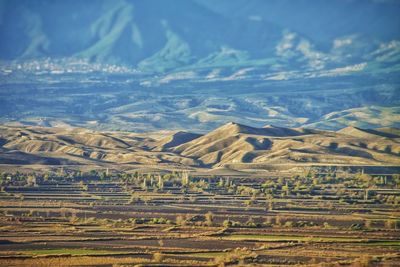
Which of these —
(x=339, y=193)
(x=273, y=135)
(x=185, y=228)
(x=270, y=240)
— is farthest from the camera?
(x=273, y=135)

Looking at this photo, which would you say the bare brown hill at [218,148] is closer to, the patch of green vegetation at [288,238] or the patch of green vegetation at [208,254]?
the patch of green vegetation at [288,238]

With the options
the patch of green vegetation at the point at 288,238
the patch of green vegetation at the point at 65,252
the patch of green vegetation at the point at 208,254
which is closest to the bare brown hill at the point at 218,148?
the patch of green vegetation at the point at 288,238

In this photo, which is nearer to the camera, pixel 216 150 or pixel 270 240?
pixel 270 240

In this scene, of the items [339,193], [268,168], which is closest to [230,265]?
[339,193]

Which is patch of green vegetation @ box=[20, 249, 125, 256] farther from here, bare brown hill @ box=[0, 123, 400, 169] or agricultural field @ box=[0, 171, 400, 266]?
bare brown hill @ box=[0, 123, 400, 169]

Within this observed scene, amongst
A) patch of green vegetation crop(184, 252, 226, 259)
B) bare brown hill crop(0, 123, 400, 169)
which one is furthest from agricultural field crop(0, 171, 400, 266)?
bare brown hill crop(0, 123, 400, 169)

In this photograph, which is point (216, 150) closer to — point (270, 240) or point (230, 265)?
point (270, 240)
